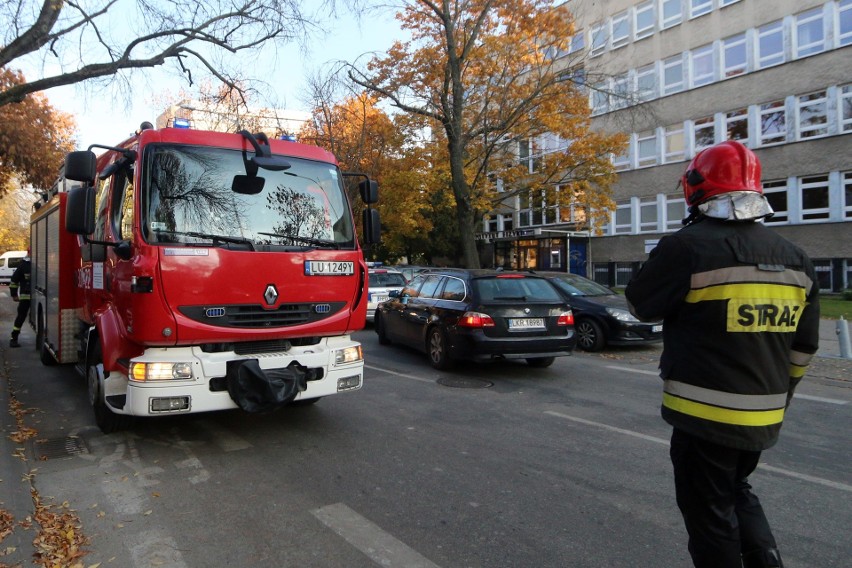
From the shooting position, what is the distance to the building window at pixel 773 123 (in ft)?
81.7

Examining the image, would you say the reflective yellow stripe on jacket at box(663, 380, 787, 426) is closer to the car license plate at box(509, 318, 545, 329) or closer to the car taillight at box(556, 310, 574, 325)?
the car license plate at box(509, 318, 545, 329)

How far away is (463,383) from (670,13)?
27827mm

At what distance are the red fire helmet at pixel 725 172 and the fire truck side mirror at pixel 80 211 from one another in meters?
4.69

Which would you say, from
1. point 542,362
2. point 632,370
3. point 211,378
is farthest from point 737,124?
point 211,378

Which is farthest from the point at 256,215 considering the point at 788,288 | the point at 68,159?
the point at 788,288

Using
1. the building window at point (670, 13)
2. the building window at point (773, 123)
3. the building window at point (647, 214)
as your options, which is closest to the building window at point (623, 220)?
the building window at point (647, 214)

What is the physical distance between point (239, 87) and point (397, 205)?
9.03m

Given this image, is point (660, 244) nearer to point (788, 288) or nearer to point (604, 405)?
point (788, 288)

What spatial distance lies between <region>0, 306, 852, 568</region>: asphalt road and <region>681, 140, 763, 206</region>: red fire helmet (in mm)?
2124

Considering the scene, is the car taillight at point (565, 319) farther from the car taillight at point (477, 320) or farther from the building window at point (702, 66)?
the building window at point (702, 66)

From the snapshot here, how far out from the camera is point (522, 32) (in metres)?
18.8

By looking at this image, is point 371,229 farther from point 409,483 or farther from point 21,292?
point 21,292

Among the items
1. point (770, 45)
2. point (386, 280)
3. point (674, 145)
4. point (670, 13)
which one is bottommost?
point (386, 280)

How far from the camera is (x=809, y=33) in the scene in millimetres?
23844
